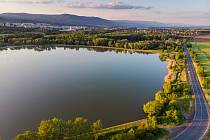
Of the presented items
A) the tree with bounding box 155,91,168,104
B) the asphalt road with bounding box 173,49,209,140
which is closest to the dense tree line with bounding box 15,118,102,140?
the asphalt road with bounding box 173,49,209,140

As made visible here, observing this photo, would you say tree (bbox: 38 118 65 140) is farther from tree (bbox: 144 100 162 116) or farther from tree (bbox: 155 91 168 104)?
tree (bbox: 155 91 168 104)

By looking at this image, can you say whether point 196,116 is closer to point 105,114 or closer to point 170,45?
point 105,114

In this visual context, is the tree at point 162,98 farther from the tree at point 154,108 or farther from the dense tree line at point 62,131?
the dense tree line at point 62,131

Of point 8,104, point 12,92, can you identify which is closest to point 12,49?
point 12,92

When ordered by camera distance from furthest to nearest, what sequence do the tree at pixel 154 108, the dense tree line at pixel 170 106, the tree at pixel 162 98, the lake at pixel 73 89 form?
1. the tree at pixel 162 98
2. the lake at pixel 73 89
3. the tree at pixel 154 108
4. the dense tree line at pixel 170 106

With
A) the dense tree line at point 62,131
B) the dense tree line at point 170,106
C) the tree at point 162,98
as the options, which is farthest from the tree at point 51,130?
the tree at point 162,98

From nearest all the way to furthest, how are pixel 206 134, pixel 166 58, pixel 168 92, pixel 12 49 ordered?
pixel 206 134, pixel 168 92, pixel 166 58, pixel 12 49

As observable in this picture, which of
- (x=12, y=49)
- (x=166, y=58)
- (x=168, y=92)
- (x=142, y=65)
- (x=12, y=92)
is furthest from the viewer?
(x=12, y=49)

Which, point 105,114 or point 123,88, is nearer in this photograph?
point 105,114
